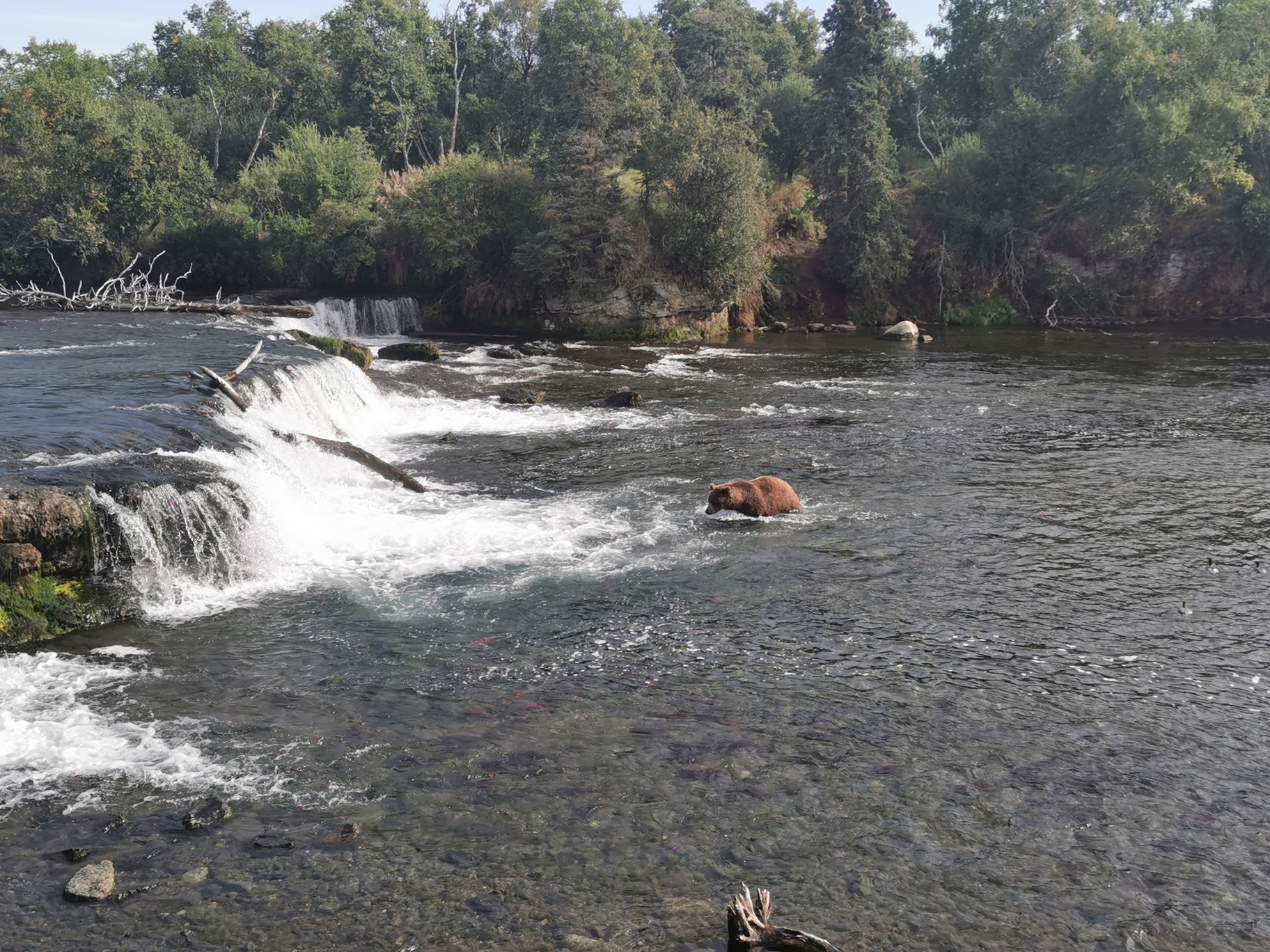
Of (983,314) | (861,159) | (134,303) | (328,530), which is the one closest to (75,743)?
(328,530)

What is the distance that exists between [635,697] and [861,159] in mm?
39775

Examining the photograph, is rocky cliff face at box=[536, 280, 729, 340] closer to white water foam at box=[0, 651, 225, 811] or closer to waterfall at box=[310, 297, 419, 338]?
waterfall at box=[310, 297, 419, 338]

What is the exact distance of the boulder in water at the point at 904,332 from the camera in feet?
129

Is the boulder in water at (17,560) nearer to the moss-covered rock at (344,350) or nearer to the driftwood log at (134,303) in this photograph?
the moss-covered rock at (344,350)

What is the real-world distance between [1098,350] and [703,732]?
106 feet

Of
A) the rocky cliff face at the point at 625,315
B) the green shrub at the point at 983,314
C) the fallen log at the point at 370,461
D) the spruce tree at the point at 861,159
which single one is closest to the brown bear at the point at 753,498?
the fallen log at the point at 370,461

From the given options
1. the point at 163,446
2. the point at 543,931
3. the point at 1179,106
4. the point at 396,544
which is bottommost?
the point at 543,931

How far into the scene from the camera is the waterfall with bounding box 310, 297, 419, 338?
37.0 meters

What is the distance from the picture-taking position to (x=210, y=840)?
702 cm

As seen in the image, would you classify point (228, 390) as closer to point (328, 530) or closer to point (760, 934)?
point (328, 530)

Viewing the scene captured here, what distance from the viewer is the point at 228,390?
18219mm

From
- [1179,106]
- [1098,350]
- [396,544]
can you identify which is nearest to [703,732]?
[396,544]

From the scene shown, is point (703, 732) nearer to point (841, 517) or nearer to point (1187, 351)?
point (841, 517)

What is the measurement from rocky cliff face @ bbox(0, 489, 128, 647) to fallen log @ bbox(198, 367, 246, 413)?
668 cm
